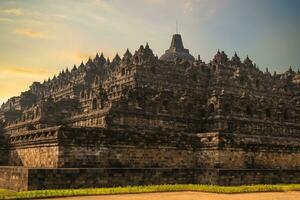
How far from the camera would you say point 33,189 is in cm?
2286

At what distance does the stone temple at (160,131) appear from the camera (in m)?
26.0

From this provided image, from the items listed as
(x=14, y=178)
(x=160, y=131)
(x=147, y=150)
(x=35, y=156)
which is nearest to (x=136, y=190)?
(x=147, y=150)

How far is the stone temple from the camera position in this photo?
2605 cm

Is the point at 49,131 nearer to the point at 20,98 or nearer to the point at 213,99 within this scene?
the point at 213,99

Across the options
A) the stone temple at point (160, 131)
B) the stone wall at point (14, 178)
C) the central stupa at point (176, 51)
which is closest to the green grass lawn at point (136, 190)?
the stone wall at point (14, 178)

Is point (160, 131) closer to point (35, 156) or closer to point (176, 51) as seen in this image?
point (35, 156)

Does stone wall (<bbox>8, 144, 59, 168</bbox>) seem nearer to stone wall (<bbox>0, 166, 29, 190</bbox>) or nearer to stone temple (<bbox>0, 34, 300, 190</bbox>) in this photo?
stone temple (<bbox>0, 34, 300, 190</bbox>)

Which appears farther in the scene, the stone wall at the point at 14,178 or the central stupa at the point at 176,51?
the central stupa at the point at 176,51

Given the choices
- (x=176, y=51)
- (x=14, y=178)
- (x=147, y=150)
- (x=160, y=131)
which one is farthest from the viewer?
(x=176, y=51)

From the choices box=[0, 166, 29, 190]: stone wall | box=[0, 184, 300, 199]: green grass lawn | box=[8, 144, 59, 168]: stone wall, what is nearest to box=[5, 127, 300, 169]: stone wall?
box=[8, 144, 59, 168]: stone wall

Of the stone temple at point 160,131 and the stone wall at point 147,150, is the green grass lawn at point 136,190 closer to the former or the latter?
the stone temple at point 160,131

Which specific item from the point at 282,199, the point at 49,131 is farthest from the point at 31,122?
the point at 282,199

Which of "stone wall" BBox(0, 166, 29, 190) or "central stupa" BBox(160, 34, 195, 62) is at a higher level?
"central stupa" BBox(160, 34, 195, 62)

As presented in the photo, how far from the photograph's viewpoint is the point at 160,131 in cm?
3161
